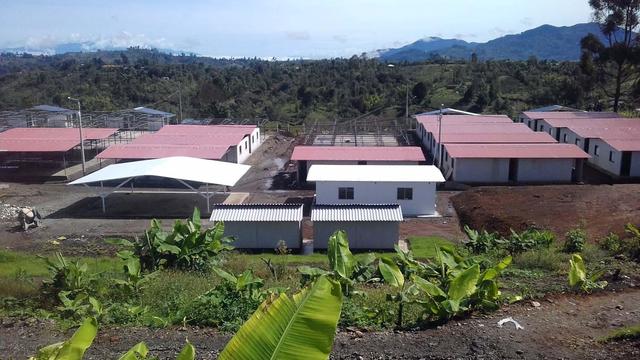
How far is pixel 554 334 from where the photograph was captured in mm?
8422

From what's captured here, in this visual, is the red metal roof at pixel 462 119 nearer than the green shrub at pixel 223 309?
No

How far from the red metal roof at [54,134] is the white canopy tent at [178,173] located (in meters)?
9.53

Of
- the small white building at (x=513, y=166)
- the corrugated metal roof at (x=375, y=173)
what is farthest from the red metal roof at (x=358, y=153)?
the corrugated metal roof at (x=375, y=173)

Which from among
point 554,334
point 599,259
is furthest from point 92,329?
point 599,259

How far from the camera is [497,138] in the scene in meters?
35.6

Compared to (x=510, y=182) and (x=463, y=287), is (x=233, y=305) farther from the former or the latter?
(x=510, y=182)

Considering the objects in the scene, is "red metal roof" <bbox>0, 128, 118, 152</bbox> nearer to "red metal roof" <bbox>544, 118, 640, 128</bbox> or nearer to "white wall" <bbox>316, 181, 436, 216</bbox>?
"white wall" <bbox>316, 181, 436, 216</bbox>

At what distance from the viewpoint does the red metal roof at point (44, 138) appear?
34.8 meters

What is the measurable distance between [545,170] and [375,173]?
10.3 m

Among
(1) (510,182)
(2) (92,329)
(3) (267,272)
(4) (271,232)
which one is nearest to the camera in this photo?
(2) (92,329)

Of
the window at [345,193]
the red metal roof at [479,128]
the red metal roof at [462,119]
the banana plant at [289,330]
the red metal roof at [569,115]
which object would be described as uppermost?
the banana plant at [289,330]

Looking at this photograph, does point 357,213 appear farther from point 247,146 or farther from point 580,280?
point 247,146

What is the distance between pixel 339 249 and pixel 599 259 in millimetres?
7475

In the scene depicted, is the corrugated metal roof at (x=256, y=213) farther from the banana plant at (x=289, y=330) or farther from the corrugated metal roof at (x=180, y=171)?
the banana plant at (x=289, y=330)
